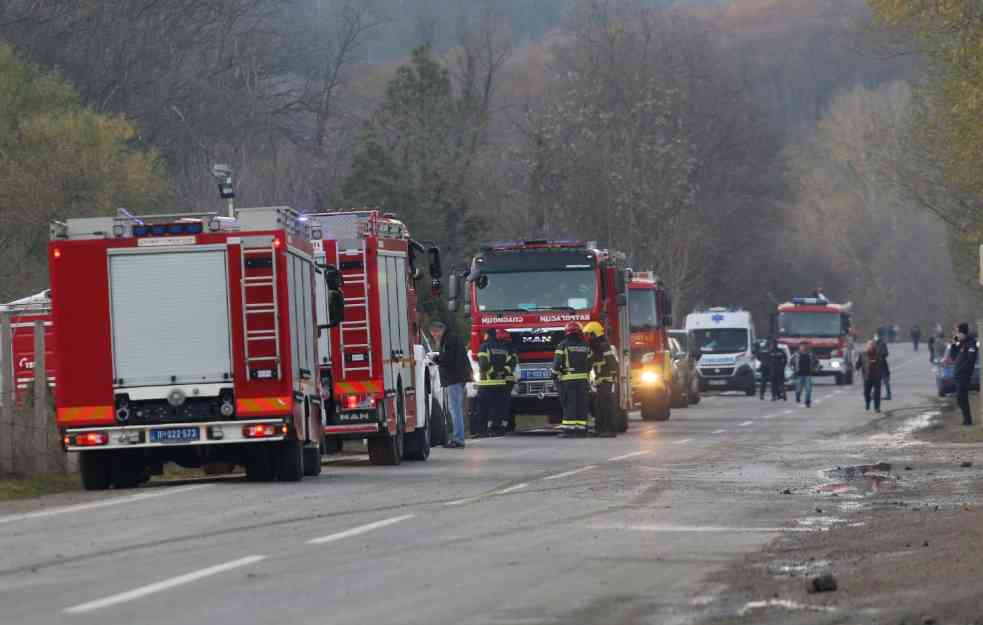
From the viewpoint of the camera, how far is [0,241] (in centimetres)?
5291

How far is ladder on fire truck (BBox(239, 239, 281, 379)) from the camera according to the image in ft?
72.1

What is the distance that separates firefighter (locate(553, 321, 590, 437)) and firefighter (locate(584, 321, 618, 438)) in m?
0.23

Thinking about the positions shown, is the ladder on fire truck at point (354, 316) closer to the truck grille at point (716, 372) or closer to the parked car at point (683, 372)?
the parked car at point (683, 372)

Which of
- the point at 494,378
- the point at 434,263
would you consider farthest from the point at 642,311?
the point at 434,263

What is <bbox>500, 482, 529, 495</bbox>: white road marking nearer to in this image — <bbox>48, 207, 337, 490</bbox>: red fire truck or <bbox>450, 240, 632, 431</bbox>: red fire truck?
<bbox>48, 207, 337, 490</bbox>: red fire truck

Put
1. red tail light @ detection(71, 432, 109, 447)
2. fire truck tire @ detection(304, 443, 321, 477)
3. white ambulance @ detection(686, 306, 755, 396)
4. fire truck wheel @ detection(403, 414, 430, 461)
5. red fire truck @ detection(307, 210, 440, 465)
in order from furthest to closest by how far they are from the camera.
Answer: white ambulance @ detection(686, 306, 755, 396) < fire truck wheel @ detection(403, 414, 430, 461) < red fire truck @ detection(307, 210, 440, 465) < fire truck tire @ detection(304, 443, 321, 477) < red tail light @ detection(71, 432, 109, 447)

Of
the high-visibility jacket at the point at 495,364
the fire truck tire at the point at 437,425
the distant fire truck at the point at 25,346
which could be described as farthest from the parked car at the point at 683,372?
the distant fire truck at the point at 25,346

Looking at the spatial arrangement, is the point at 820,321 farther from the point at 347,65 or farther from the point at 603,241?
the point at 347,65

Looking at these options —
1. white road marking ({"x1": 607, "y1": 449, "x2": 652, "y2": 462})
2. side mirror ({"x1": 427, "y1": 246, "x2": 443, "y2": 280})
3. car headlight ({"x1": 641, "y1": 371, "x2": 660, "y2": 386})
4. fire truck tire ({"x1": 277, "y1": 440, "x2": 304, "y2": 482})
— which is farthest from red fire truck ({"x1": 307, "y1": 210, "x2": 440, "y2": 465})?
car headlight ({"x1": 641, "y1": 371, "x2": 660, "y2": 386})

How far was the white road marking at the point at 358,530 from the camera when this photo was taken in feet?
49.2

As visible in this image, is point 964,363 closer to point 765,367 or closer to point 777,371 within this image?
point 777,371

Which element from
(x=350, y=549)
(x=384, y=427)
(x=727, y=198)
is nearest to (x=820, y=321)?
(x=727, y=198)

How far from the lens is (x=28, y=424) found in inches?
940

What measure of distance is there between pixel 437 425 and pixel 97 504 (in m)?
13.6
